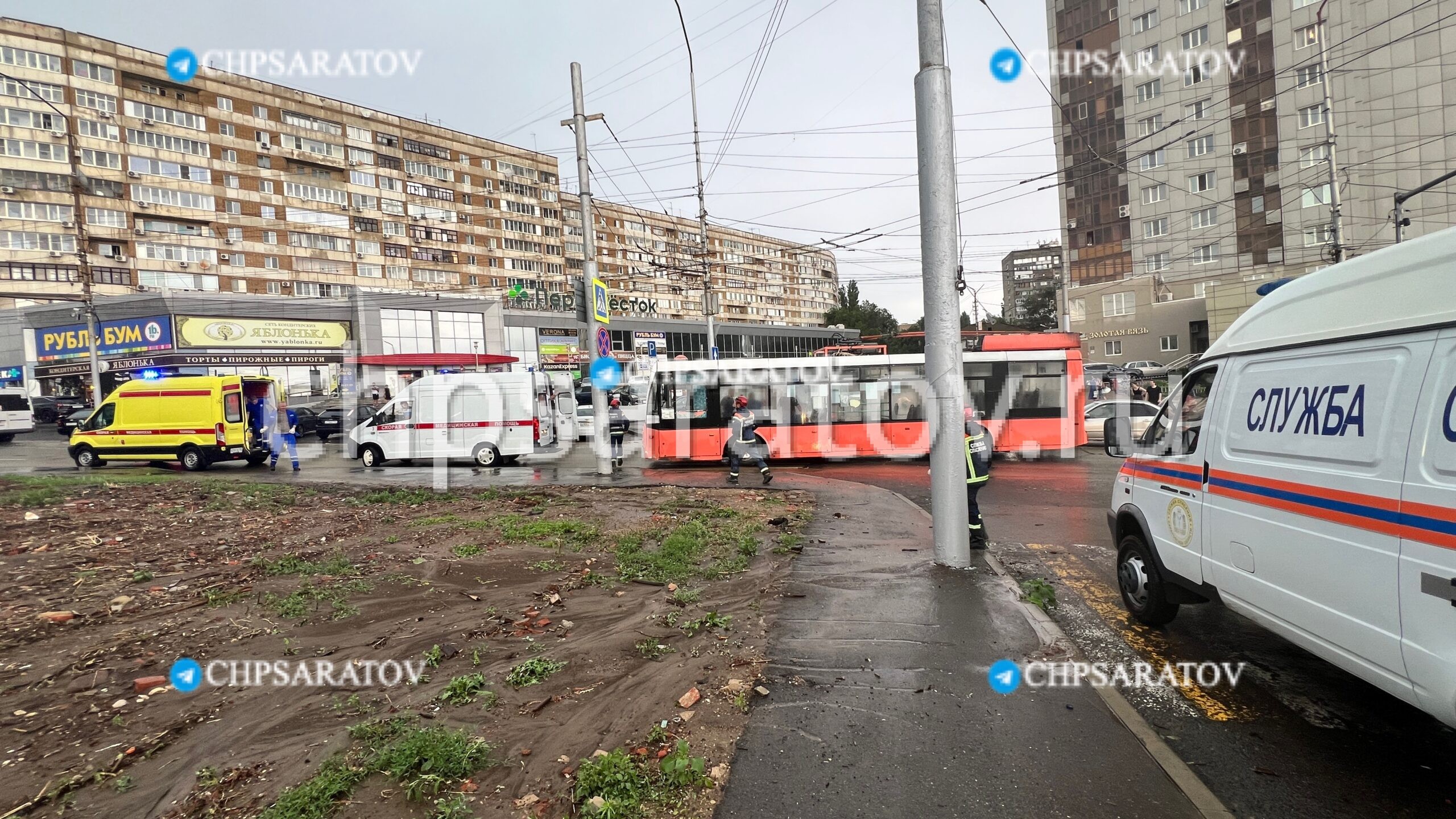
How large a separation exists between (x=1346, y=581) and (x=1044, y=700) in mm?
1597

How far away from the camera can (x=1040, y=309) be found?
78.2 m

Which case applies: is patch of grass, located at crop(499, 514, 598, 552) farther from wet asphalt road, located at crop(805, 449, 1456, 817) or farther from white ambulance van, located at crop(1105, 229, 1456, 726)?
white ambulance van, located at crop(1105, 229, 1456, 726)

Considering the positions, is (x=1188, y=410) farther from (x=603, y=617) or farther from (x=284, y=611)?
(x=284, y=611)

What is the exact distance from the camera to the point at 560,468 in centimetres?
1741

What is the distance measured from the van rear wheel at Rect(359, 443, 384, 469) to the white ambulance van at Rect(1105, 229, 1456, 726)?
706 inches

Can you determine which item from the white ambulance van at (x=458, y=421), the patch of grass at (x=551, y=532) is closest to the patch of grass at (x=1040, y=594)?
the patch of grass at (x=551, y=532)

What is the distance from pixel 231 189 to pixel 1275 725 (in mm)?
59952

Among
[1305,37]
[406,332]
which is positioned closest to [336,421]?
[406,332]

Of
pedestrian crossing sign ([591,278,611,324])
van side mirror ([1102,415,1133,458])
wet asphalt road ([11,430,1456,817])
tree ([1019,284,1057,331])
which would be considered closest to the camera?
wet asphalt road ([11,430,1456,817])

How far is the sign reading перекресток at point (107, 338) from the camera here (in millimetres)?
37219

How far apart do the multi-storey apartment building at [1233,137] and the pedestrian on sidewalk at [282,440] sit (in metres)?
33.4

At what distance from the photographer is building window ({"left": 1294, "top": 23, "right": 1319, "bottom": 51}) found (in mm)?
37000

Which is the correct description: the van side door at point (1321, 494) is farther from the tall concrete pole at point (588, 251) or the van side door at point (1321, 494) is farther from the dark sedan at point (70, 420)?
the dark sedan at point (70, 420)

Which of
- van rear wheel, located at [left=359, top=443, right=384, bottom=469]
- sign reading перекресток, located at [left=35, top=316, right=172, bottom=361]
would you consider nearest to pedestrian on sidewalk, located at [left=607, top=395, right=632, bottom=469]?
van rear wheel, located at [left=359, top=443, right=384, bottom=469]
